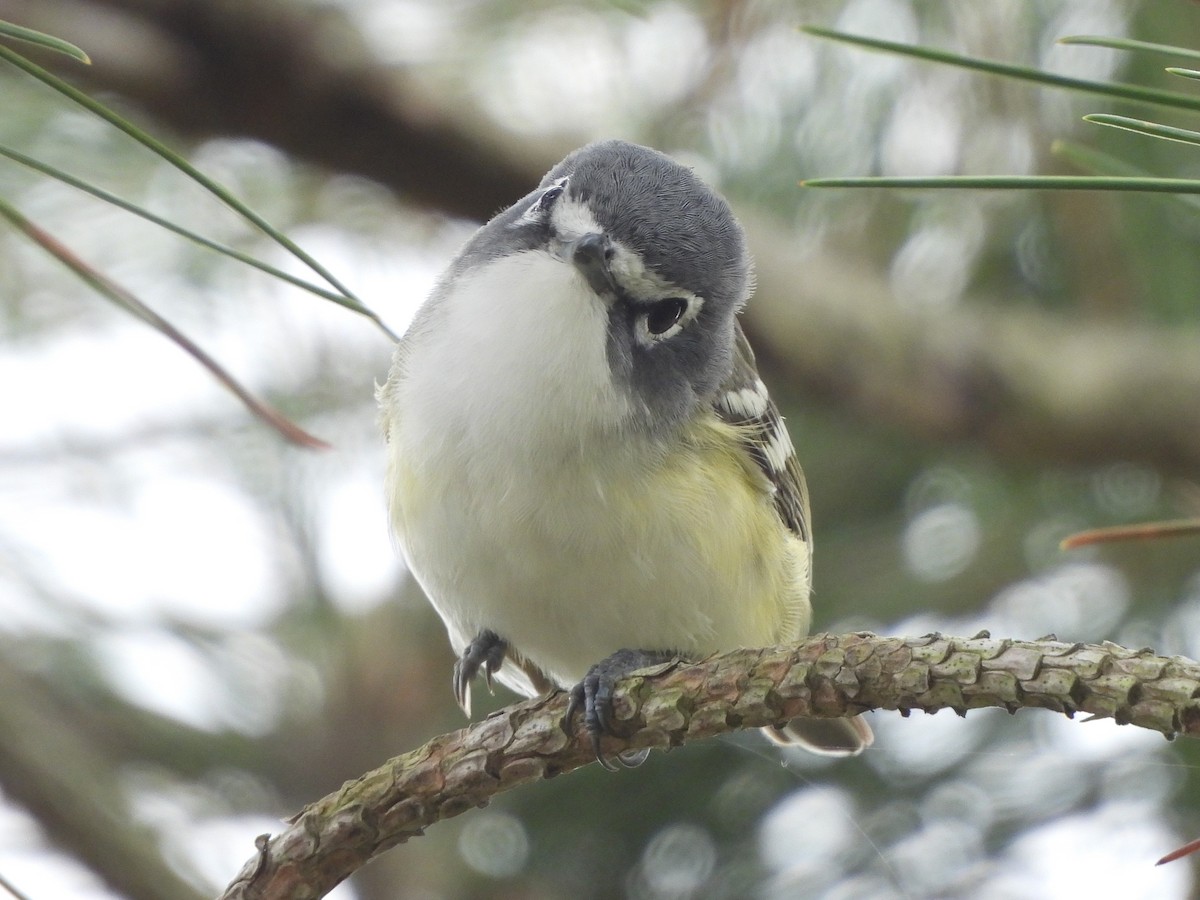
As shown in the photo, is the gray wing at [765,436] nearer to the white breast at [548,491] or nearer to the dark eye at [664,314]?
the white breast at [548,491]

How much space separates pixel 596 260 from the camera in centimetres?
203

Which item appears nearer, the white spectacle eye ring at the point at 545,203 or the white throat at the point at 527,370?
the white throat at the point at 527,370

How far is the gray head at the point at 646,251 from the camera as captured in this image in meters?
2.11

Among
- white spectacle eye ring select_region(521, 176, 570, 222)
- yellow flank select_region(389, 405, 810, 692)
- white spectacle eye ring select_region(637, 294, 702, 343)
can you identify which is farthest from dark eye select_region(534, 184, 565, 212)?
yellow flank select_region(389, 405, 810, 692)

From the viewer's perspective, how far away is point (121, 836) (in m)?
2.46

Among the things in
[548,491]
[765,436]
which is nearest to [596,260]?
[548,491]

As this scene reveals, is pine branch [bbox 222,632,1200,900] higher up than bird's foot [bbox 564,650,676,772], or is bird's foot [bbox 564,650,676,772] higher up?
bird's foot [bbox 564,650,676,772]

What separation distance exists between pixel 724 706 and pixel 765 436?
1.17 m

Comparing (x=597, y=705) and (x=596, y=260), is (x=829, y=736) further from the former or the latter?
(x=596, y=260)

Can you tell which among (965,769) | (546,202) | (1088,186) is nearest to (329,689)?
(546,202)

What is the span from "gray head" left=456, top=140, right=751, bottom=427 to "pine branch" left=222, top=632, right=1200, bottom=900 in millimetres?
691

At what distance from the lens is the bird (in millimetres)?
2129

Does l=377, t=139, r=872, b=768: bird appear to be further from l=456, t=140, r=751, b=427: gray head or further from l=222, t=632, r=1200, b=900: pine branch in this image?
l=222, t=632, r=1200, b=900: pine branch

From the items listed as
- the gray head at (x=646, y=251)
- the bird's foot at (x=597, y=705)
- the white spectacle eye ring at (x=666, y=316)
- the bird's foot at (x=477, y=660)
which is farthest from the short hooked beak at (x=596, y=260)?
the bird's foot at (x=477, y=660)
